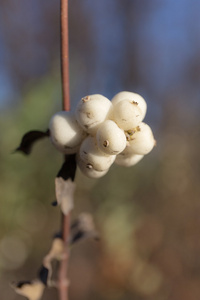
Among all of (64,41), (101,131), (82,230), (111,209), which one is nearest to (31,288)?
(82,230)

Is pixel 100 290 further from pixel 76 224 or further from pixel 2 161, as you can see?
pixel 76 224

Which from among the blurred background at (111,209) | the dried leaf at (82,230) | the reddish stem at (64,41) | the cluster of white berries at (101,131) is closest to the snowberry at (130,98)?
the cluster of white berries at (101,131)

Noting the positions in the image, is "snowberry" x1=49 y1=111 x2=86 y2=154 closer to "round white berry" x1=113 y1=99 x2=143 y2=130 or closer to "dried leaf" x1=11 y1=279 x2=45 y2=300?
"round white berry" x1=113 y1=99 x2=143 y2=130

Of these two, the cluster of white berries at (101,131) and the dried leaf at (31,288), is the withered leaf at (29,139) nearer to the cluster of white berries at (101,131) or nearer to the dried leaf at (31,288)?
the cluster of white berries at (101,131)

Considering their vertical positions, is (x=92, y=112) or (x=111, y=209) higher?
(x=92, y=112)

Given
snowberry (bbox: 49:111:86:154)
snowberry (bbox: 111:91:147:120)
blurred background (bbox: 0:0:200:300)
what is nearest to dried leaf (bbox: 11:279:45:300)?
snowberry (bbox: 49:111:86:154)

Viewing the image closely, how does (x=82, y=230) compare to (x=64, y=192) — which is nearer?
(x=64, y=192)

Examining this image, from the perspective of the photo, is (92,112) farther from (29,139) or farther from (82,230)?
(82,230)
